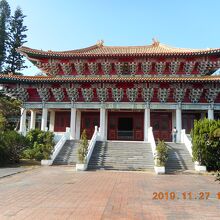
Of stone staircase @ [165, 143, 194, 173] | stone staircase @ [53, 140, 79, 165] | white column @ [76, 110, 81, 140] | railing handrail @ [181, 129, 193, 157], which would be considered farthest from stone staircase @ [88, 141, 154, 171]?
white column @ [76, 110, 81, 140]

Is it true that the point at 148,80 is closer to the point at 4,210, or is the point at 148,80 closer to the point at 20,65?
the point at 4,210

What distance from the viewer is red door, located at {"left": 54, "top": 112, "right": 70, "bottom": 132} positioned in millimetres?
25906

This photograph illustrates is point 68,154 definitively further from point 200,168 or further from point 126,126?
point 200,168

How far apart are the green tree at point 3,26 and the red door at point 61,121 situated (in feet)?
64.0

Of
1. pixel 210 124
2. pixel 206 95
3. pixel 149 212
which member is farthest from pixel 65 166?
pixel 206 95

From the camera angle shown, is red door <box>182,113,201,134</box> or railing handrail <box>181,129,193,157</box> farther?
red door <box>182,113,201,134</box>

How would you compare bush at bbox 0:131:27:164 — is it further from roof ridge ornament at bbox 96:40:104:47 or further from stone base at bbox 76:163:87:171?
roof ridge ornament at bbox 96:40:104:47

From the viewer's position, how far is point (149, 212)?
684cm

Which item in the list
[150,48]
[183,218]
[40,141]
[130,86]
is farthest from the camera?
[150,48]

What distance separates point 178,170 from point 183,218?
32.3 ft

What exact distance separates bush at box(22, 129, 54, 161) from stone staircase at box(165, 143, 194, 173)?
7.92m

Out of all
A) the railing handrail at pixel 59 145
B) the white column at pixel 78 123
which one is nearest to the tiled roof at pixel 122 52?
the white column at pixel 78 123

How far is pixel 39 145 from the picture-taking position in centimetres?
1931

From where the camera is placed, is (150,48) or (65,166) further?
(150,48)
